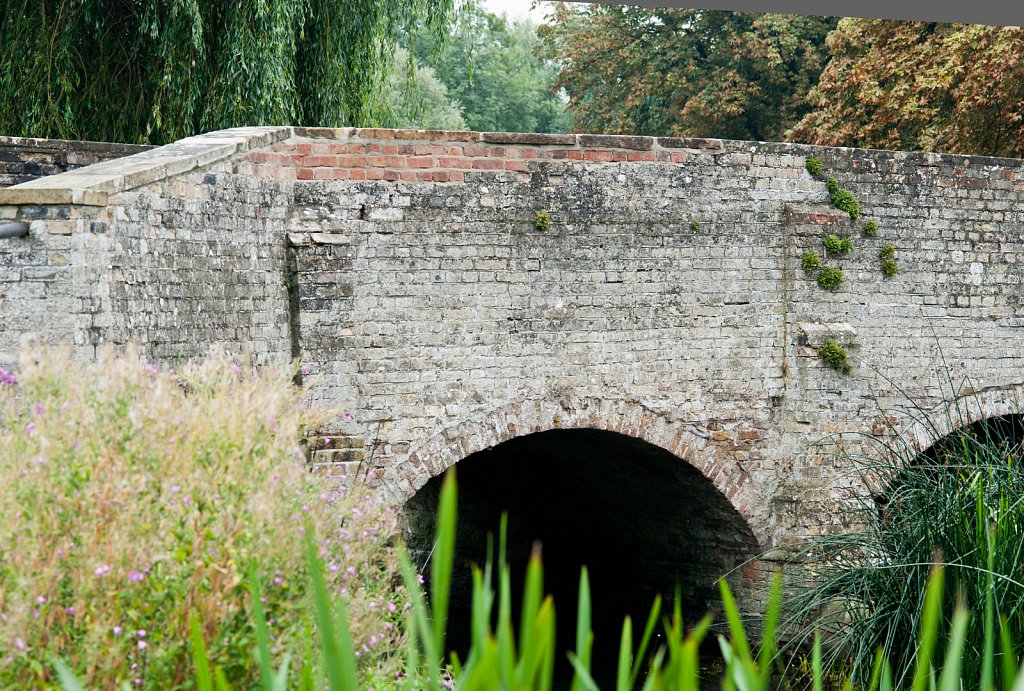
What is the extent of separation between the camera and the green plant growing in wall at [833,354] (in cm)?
787

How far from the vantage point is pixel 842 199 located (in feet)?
25.7

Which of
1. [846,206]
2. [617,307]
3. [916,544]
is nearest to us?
[916,544]

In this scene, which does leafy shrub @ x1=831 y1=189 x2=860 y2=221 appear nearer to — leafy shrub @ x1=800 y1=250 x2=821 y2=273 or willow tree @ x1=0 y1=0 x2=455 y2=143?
leafy shrub @ x1=800 y1=250 x2=821 y2=273

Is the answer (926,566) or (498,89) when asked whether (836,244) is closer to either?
(926,566)

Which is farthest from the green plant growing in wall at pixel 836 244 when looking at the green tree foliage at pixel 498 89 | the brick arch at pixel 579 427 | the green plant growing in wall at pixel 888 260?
the green tree foliage at pixel 498 89

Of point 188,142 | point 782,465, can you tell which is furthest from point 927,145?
point 188,142

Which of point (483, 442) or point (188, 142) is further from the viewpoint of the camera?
→ point (483, 442)

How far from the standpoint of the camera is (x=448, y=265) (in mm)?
6859

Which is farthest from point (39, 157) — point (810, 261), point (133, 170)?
point (810, 261)

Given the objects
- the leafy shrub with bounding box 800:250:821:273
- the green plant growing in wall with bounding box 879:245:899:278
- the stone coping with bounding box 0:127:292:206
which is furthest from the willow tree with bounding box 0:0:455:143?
the green plant growing in wall with bounding box 879:245:899:278

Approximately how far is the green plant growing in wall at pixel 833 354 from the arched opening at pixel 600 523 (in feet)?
3.87

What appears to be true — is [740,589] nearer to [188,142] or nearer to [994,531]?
[994,531]

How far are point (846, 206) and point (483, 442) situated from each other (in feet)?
9.94

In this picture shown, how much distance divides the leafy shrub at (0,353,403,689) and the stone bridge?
1.52 meters
